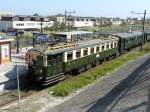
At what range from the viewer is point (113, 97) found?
18.4m

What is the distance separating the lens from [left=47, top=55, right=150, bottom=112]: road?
16.1m

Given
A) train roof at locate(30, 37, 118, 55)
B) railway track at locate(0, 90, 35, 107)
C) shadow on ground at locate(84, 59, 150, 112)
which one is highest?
train roof at locate(30, 37, 118, 55)

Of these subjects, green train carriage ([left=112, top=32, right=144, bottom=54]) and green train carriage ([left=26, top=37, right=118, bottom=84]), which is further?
green train carriage ([left=112, top=32, right=144, bottom=54])

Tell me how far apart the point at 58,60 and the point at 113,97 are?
6.62 m

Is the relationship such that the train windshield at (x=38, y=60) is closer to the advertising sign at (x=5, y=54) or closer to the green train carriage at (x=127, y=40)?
the advertising sign at (x=5, y=54)

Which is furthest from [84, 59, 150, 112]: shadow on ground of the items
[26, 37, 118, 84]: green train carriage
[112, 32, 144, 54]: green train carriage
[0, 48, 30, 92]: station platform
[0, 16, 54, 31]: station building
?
[0, 16, 54, 31]: station building

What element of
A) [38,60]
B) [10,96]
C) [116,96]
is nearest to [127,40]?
[38,60]

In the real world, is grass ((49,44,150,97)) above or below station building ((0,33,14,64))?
below

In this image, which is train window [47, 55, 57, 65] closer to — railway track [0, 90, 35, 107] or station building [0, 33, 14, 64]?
railway track [0, 90, 35, 107]

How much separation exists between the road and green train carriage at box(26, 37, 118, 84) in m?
2.98

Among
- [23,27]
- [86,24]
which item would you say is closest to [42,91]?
[23,27]

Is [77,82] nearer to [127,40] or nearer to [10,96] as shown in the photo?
[10,96]

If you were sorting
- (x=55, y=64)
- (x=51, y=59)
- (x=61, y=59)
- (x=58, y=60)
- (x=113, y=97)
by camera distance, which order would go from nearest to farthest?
(x=113, y=97)
(x=51, y=59)
(x=55, y=64)
(x=58, y=60)
(x=61, y=59)

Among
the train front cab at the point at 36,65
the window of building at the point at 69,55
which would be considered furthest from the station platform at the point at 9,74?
the window of building at the point at 69,55
